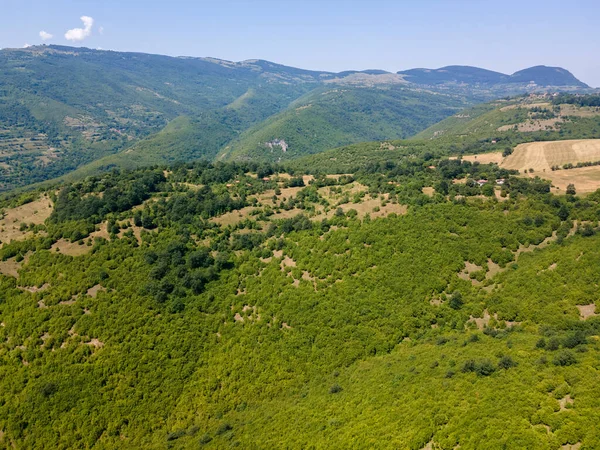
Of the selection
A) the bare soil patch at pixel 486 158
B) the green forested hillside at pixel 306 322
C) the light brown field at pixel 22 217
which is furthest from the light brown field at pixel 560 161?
the light brown field at pixel 22 217

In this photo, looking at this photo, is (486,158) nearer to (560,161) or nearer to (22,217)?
(560,161)

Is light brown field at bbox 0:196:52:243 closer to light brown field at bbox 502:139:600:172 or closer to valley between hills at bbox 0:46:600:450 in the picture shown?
valley between hills at bbox 0:46:600:450

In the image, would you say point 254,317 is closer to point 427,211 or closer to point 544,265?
point 427,211

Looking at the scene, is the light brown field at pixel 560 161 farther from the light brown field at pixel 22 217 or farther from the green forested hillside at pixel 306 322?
the light brown field at pixel 22 217

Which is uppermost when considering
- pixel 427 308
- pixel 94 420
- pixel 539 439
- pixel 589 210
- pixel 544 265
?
pixel 589 210

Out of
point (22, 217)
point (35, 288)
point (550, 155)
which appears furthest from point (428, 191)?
point (22, 217)

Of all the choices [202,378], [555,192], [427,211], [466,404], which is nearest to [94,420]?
[202,378]

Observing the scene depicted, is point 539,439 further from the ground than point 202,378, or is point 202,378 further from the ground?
point 539,439

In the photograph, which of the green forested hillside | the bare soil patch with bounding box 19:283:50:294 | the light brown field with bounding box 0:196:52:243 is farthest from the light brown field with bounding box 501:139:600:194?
the light brown field with bounding box 0:196:52:243
